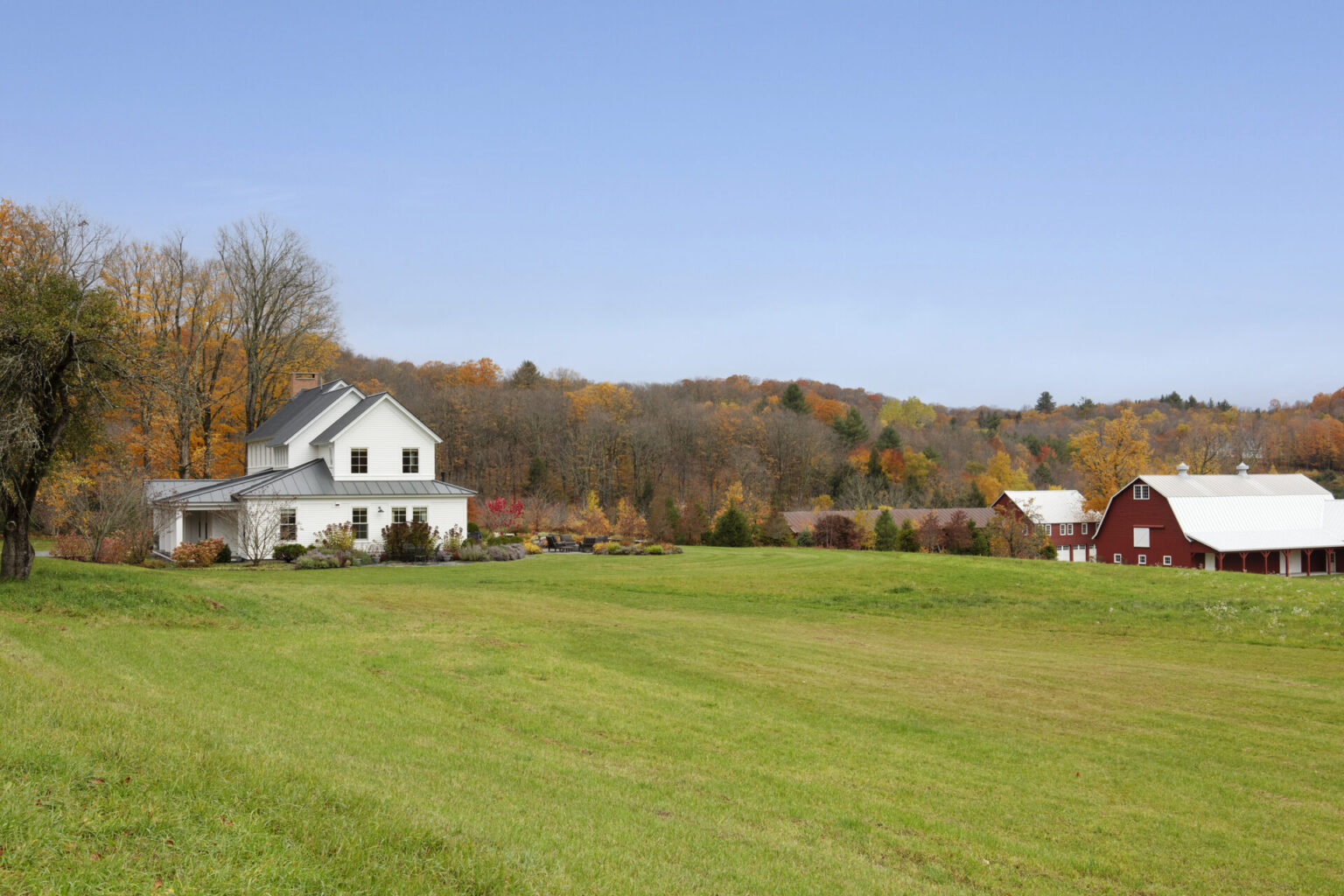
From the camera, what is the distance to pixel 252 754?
5.84 metres

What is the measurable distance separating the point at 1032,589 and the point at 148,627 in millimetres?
20149

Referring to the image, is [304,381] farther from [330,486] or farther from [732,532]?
[732,532]

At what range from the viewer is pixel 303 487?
33.0 m

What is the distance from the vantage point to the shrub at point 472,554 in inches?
1258

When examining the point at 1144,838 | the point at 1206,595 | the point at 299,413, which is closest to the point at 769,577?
the point at 1206,595

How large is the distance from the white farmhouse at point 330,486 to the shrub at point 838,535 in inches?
876

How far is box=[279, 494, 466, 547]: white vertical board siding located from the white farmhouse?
34 millimetres

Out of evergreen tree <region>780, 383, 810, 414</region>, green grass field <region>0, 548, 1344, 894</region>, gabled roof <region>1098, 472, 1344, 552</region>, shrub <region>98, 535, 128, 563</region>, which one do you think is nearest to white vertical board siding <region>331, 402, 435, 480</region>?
shrub <region>98, 535, 128, 563</region>

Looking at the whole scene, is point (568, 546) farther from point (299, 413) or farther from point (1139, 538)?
point (1139, 538)

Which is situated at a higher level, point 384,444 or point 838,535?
point 384,444

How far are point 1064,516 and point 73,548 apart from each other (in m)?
58.8

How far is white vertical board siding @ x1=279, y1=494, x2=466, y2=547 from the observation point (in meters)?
32.2

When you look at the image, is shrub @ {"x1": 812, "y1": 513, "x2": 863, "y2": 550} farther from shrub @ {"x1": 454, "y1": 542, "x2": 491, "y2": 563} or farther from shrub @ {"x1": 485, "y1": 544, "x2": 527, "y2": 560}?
shrub @ {"x1": 454, "y1": 542, "x2": 491, "y2": 563}

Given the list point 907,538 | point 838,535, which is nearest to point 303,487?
point 838,535
